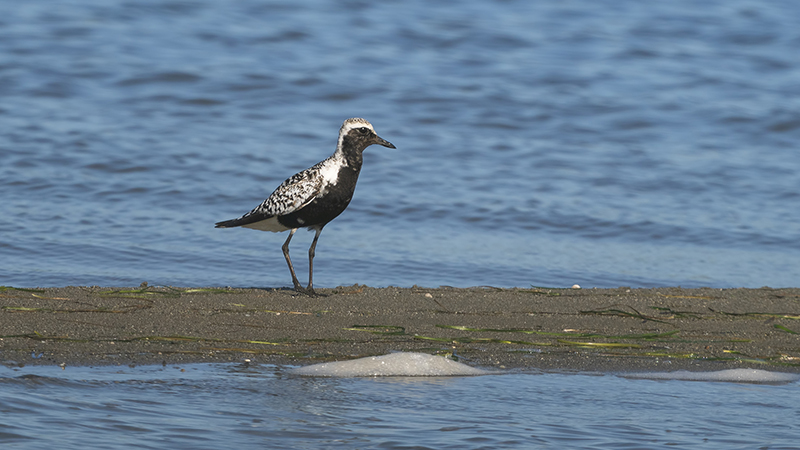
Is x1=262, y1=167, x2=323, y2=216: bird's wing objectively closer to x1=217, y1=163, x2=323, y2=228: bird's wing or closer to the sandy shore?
x1=217, y1=163, x2=323, y2=228: bird's wing

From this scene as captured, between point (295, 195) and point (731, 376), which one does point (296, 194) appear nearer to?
point (295, 195)

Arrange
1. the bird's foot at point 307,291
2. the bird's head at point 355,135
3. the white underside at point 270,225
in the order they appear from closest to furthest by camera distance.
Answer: the bird's foot at point 307,291
the bird's head at point 355,135
the white underside at point 270,225

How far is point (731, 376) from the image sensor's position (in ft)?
19.0

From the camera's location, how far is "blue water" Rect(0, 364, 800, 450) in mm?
4613

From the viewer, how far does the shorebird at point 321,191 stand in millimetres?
8055

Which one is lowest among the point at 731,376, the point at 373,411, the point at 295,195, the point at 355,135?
the point at 373,411

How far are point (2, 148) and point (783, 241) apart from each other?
973cm

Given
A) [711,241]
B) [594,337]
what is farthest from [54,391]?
[711,241]

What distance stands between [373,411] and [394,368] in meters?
0.76

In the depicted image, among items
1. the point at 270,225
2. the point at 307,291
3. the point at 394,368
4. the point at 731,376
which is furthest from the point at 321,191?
the point at 731,376

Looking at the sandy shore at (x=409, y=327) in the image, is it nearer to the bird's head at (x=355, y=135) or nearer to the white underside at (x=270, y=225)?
the white underside at (x=270, y=225)

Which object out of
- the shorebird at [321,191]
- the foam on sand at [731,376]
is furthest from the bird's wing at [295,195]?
the foam on sand at [731,376]

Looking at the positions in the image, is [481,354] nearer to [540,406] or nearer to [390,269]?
[540,406]

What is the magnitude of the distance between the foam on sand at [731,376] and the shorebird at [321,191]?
120 inches
